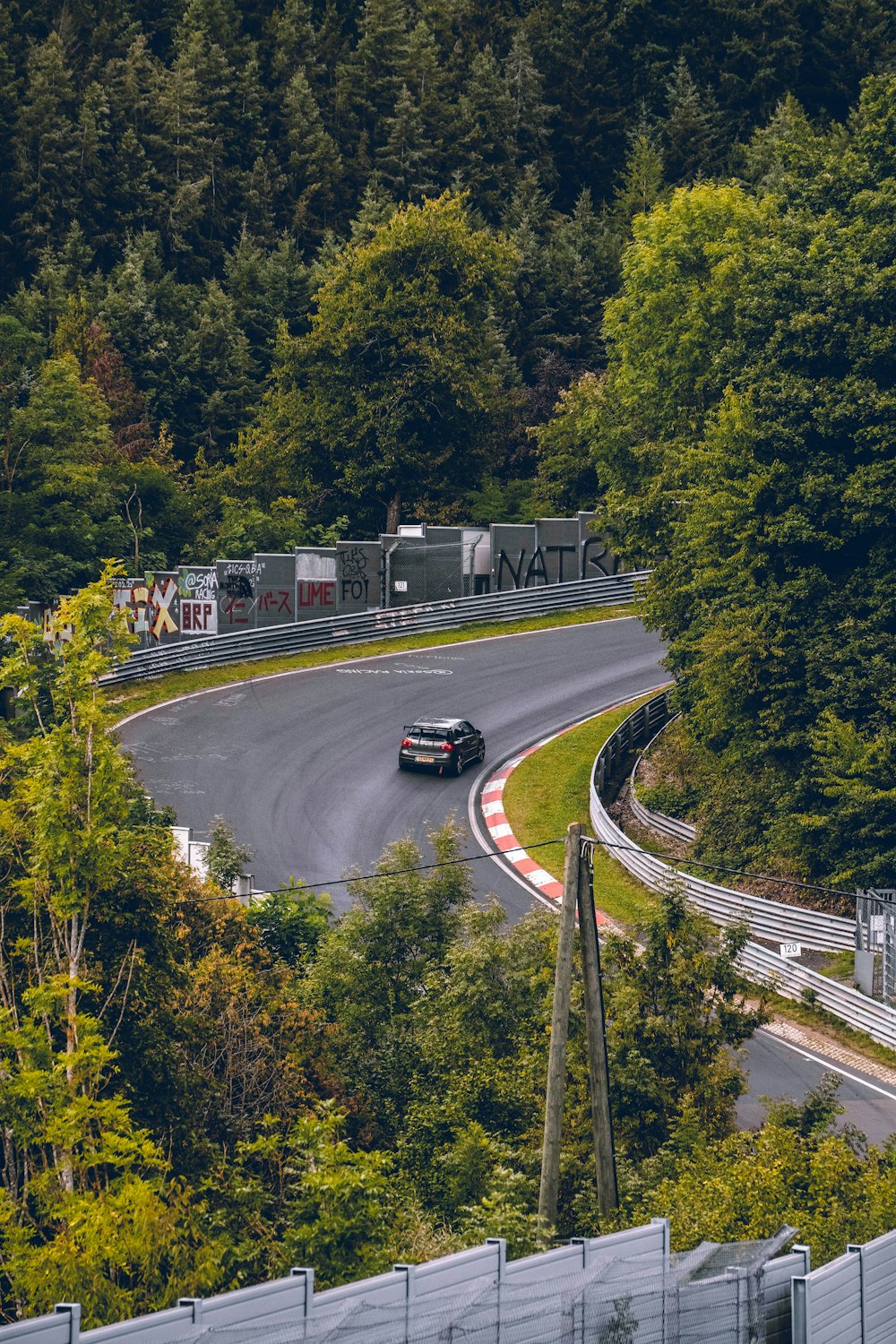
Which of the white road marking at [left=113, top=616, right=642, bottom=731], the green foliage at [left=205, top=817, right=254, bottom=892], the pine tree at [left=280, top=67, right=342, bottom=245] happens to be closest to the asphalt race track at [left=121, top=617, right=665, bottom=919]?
the white road marking at [left=113, top=616, right=642, bottom=731]

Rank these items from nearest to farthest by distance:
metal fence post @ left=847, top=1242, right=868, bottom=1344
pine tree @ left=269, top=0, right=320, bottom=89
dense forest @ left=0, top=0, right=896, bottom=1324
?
metal fence post @ left=847, top=1242, right=868, bottom=1344, dense forest @ left=0, top=0, right=896, bottom=1324, pine tree @ left=269, top=0, right=320, bottom=89

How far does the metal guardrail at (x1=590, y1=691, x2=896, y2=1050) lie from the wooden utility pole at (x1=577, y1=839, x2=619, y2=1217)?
16.8 ft

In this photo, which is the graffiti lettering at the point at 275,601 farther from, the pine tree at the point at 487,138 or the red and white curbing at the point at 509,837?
the pine tree at the point at 487,138

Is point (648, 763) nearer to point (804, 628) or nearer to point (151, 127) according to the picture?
point (804, 628)

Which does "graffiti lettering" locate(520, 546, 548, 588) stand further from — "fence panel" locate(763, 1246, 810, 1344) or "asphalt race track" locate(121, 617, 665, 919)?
"fence panel" locate(763, 1246, 810, 1344)

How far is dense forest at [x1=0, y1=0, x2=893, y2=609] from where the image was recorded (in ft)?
207

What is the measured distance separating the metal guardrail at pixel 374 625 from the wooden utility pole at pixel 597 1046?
27472mm

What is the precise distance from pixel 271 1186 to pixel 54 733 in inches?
279

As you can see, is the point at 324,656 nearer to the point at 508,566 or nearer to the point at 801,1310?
the point at 508,566

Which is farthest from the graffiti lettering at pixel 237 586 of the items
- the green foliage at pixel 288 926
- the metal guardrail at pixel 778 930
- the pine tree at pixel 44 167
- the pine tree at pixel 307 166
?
the pine tree at pixel 307 166

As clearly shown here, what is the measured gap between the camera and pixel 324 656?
173 ft

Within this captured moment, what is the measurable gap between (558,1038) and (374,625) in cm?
3640

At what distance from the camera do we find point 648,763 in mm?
45281

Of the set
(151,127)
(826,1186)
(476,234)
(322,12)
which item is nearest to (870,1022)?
(826,1186)
